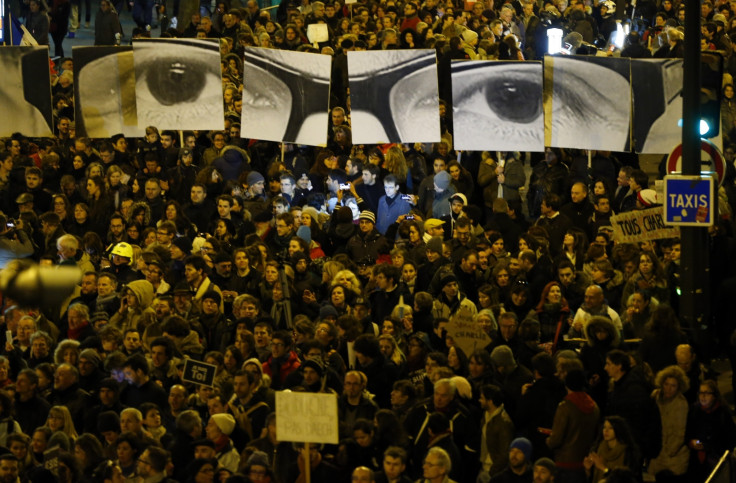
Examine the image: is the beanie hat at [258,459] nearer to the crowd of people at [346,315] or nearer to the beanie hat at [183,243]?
the crowd of people at [346,315]

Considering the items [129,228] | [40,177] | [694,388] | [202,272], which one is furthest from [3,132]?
[694,388]

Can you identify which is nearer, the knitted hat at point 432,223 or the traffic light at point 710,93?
the traffic light at point 710,93

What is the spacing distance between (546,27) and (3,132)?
1164 centimetres

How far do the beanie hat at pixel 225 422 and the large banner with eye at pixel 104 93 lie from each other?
9088 millimetres

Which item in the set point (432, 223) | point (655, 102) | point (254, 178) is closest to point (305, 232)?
point (432, 223)

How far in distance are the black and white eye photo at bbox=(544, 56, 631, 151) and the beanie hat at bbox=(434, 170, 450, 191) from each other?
164 centimetres

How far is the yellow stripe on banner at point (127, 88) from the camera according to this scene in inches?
790

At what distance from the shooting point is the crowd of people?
11.2 m

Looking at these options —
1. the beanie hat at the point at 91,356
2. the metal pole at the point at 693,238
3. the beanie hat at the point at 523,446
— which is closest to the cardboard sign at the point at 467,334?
the metal pole at the point at 693,238

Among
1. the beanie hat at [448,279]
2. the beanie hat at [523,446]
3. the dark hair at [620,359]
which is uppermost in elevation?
the beanie hat at [448,279]

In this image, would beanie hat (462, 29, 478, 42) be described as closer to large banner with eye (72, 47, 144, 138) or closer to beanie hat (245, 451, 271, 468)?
large banner with eye (72, 47, 144, 138)

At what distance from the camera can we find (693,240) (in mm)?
12961

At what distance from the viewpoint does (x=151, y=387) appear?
1265 cm

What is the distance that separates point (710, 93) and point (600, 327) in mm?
2950
